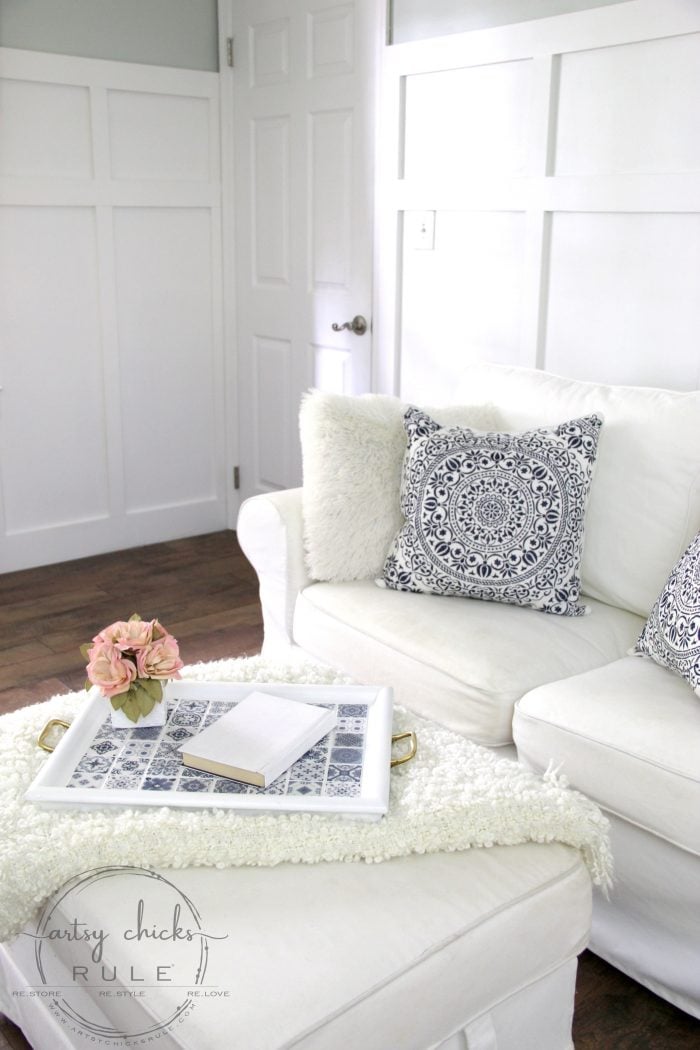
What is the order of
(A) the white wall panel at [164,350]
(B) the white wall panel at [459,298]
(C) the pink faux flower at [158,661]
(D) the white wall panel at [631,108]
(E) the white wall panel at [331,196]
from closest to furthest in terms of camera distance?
1. (C) the pink faux flower at [158,661]
2. (D) the white wall panel at [631,108]
3. (B) the white wall panel at [459,298]
4. (E) the white wall panel at [331,196]
5. (A) the white wall panel at [164,350]

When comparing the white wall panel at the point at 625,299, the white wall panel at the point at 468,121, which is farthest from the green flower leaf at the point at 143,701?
the white wall panel at the point at 468,121

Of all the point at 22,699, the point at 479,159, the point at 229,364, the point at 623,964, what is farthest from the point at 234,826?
the point at 229,364

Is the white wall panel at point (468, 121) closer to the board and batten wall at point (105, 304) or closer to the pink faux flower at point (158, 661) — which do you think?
the board and batten wall at point (105, 304)

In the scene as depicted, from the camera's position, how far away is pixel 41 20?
11.4 feet

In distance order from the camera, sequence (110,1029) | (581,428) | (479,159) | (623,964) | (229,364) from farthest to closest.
→ (229,364), (479,159), (581,428), (623,964), (110,1029)

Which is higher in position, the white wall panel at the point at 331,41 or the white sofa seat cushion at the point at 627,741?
the white wall panel at the point at 331,41

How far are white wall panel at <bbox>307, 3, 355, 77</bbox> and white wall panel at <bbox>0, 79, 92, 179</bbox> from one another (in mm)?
799

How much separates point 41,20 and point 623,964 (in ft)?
10.8

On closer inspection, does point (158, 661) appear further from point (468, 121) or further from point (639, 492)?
point (468, 121)

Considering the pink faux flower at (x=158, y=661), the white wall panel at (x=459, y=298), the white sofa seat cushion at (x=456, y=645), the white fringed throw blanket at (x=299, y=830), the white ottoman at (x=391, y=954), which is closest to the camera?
the white ottoman at (x=391, y=954)

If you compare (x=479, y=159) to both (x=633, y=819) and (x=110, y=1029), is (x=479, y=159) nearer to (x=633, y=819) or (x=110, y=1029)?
(x=633, y=819)

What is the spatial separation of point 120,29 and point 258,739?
2999mm

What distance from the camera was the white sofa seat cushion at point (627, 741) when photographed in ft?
5.32

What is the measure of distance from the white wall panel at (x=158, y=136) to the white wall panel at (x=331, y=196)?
526mm
